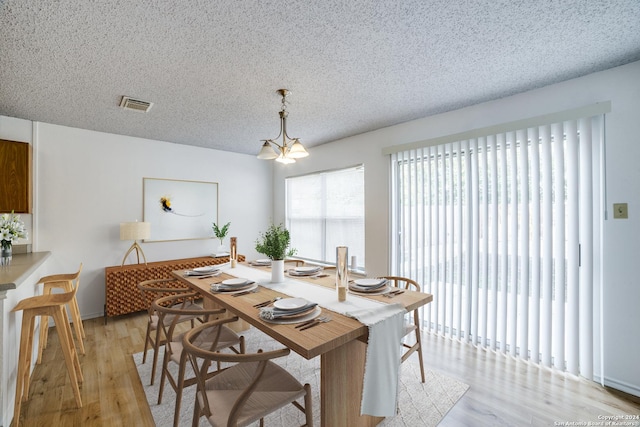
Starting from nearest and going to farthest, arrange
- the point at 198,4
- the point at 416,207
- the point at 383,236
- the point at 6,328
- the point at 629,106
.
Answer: the point at 198,4 → the point at 6,328 → the point at 629,106 → the point at 416,207 → the point at 383,236

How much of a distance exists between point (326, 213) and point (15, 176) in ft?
12.3

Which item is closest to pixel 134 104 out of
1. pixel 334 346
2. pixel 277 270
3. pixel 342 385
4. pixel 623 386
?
pixel 277 270

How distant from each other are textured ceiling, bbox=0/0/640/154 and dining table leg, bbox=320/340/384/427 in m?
1.92

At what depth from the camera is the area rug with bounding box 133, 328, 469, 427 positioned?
1.88 metres

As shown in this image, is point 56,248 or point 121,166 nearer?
point 56,248

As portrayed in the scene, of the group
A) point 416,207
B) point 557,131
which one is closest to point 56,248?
point 416,207

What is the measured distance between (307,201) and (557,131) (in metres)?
3.41

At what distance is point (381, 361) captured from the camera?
5.05 ft

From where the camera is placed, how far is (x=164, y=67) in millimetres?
2146

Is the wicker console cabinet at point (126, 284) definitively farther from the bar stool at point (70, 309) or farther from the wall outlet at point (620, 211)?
the wall outlet at point (620, 211)

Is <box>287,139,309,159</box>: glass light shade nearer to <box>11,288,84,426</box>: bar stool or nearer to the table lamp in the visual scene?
<box>11,288,84,426</box>: bar stool

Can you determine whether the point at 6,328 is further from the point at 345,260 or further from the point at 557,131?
the point at 557,131

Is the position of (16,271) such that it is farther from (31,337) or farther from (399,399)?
(399,399)

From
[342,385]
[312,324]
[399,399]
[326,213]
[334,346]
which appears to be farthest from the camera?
[326,213]
